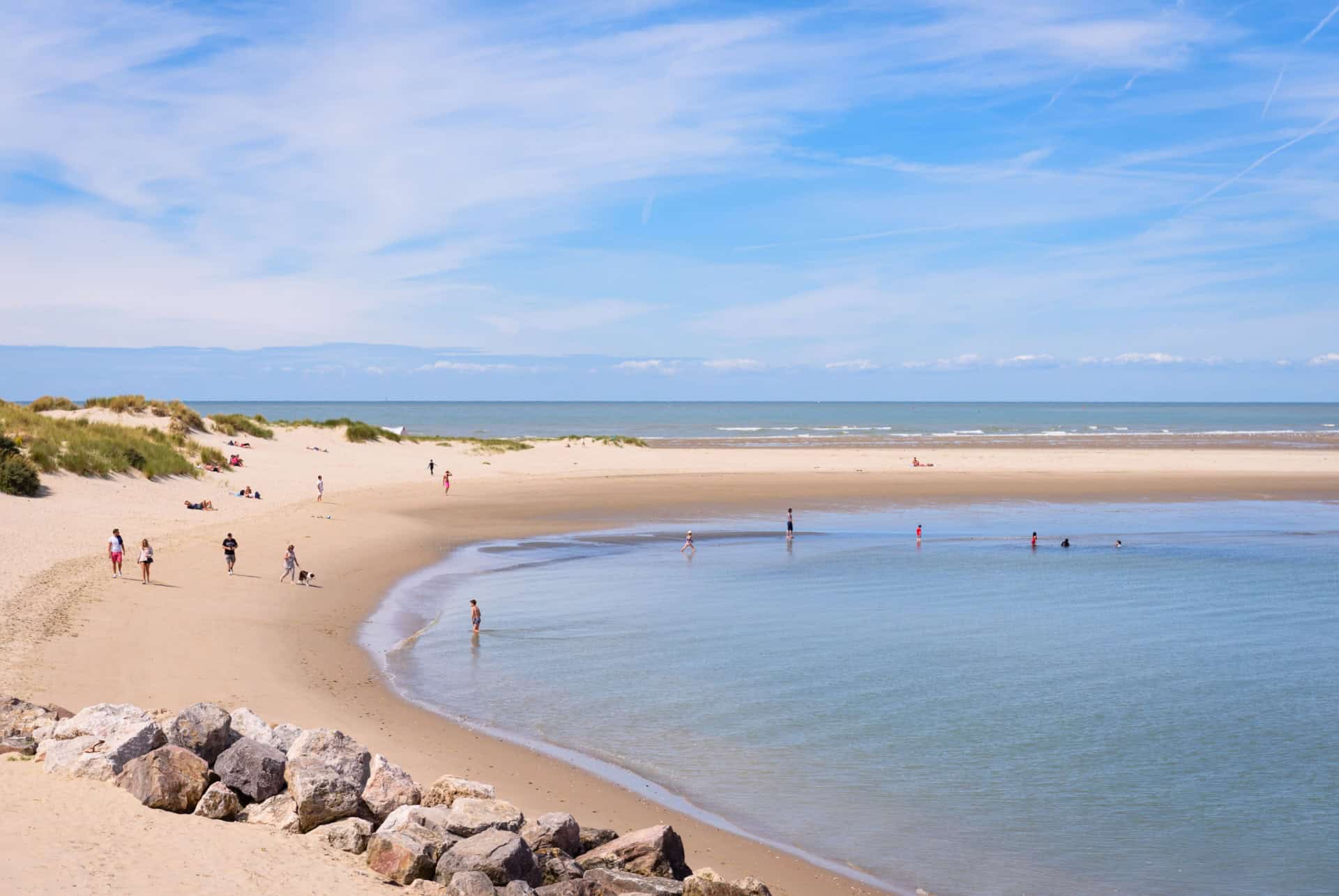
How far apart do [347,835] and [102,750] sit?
307cm

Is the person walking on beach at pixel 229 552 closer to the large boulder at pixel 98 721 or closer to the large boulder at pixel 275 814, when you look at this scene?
the large boulder at pixel 98 721

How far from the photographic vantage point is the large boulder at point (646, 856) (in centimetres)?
1018

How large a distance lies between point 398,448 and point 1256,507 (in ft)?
170

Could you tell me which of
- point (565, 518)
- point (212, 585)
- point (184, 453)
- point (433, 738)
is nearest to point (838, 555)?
point (565, 518)

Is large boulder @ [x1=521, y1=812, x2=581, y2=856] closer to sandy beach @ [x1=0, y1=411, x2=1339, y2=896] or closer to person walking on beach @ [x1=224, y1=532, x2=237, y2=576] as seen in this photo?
sandy beach @ [x1=0, y1=411, x2=1339, y2=896]

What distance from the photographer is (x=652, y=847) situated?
10242mm

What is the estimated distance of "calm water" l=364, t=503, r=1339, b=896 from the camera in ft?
42.0

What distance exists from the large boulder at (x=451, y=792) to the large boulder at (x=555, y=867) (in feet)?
3.87

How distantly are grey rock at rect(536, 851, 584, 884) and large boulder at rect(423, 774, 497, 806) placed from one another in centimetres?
118

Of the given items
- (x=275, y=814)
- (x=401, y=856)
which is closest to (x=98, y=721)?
(x=275, y=814)

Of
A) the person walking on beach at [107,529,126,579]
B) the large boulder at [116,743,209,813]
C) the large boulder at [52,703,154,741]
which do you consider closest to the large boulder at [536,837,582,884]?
the large boulder at [116,743,209,813]

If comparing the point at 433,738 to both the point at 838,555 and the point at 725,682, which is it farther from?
the point at 838,555

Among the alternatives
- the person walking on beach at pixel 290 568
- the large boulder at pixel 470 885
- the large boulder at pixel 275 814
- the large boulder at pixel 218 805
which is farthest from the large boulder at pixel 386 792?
the person walking on beach at pixel 290 568

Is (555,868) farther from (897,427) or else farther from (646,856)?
(897,427)
